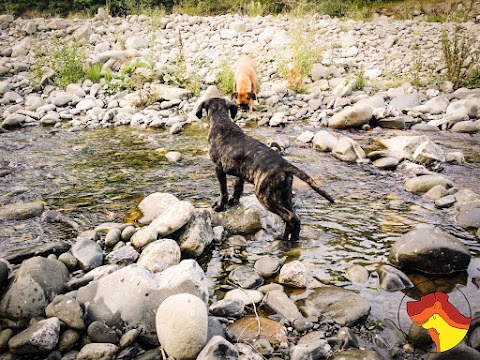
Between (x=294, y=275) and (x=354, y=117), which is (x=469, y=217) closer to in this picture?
(x=294, y=275)

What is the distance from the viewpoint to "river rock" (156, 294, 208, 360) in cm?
276

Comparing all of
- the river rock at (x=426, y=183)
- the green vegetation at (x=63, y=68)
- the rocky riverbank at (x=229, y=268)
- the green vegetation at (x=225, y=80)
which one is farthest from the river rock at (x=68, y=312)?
the green vegetation at (x=63, y=68)

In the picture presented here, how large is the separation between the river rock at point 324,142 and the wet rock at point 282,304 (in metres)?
4.67

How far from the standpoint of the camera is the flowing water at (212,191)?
4.34 meters

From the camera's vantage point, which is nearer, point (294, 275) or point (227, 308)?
point (227, 308)

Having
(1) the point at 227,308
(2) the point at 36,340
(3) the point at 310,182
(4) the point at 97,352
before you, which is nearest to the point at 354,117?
(3) the point at 310,182

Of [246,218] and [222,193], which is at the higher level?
[222,193]

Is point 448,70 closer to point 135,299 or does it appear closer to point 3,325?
point 135,299

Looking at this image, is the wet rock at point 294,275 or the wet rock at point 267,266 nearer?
the wet rock at point 294,275

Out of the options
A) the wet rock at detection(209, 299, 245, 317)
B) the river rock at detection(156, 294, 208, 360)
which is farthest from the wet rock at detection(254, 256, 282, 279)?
the river rock at detection(156, 294, 208, 360)

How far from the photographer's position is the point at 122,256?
4078 mm

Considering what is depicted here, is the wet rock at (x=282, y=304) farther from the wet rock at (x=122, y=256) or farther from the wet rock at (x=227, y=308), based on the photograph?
the wet rock at (x=122, y=256)

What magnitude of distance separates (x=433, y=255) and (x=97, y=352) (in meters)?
3.09

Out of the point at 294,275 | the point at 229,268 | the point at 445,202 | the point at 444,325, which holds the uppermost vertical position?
the point at 444,325
